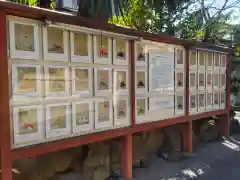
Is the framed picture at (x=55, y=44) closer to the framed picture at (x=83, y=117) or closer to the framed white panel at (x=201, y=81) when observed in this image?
the framed picture at (x=83, y=117)

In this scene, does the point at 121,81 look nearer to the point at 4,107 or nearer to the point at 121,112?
the point at 121,112

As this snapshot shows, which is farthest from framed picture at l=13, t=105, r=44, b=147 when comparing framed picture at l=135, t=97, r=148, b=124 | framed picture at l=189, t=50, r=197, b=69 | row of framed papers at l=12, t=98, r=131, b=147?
framed picture at l=189, t=50, r=197, b=69

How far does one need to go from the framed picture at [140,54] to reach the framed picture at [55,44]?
1.68 m

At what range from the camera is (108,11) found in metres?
5.12

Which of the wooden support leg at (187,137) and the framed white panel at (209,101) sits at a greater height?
the framed white panel at (209,101)

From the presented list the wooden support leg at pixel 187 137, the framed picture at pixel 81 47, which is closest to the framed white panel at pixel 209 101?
the wooden support leg at pixel 187 137

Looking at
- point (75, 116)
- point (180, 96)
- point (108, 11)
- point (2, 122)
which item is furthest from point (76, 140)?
point (180, 96)

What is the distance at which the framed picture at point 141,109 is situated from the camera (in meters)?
5.20

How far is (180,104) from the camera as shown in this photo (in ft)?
21.1

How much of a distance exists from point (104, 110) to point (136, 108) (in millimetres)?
879

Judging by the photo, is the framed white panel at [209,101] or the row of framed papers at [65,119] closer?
the row of framed papers at [65,119]

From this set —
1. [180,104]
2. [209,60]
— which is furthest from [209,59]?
[180,104]

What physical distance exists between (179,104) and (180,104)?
0.16 feet

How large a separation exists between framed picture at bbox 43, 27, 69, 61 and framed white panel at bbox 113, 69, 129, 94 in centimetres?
112
